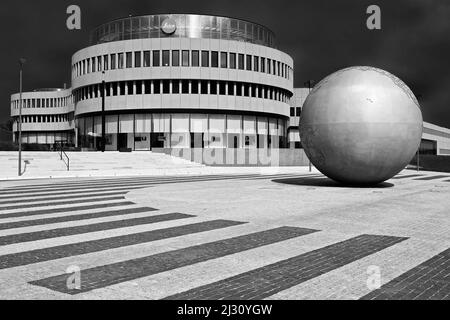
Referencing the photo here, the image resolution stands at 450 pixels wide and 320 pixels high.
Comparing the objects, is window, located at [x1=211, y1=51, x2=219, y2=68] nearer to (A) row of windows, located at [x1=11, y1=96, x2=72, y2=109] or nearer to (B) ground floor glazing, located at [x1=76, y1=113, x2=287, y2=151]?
(B) ground floor glazing, located at [x1=76, y1=113, x2=287, y2=151]

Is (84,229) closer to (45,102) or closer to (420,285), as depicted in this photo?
(420,285)

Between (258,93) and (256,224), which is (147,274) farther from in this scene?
(258,93)


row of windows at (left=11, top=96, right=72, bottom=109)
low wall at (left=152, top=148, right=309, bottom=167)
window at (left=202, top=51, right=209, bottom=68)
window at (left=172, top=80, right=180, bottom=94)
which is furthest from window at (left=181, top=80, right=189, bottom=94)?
row of windows at (left=11, top=96, right=72, bottom=109)

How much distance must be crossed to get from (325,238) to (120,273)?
403 centimetres

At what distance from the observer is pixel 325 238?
8203mm

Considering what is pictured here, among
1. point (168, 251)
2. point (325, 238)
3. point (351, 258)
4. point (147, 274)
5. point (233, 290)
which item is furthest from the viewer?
point (325, 238)

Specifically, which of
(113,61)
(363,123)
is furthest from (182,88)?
(363,123)

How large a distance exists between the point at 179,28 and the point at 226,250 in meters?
56.5

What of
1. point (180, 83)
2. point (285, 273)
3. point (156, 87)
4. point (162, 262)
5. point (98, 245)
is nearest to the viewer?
point (285, 273)

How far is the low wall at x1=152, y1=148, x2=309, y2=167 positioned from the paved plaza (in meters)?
33.3

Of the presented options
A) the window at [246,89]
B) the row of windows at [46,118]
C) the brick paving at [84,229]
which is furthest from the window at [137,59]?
the brick paving at [84,229]

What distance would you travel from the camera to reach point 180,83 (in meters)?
58.4

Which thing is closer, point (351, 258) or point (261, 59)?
point (351, 258)
